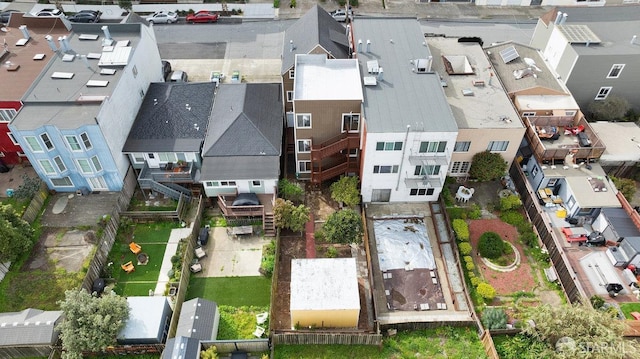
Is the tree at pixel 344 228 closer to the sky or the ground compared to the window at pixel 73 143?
closer to the ground

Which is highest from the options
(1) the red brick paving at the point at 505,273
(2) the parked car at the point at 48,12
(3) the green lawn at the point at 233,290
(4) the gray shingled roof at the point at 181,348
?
(2) the parked car at the point at 48,12

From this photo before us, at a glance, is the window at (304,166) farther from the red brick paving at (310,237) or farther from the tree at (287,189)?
the red brick paving at (310,237)

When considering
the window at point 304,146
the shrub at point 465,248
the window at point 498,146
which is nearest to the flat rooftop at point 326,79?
the window at point 304,146

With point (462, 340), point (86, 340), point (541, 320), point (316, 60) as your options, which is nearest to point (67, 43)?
point (316, 60)

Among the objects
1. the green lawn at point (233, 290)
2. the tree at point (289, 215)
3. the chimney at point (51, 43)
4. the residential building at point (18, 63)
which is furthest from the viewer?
the chimney at point (51, 43)

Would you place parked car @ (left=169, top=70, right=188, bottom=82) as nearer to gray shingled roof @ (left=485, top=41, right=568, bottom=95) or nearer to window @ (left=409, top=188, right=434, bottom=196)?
window @ (left=409, top=188, right=434, bottom=196)

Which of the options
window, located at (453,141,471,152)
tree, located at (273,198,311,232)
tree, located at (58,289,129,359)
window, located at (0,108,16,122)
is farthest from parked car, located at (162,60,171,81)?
window, located at (453,141,471,152)

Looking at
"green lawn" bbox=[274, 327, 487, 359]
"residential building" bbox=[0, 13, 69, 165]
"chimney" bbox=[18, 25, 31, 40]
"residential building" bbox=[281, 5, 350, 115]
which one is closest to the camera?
"green lawn" bbox=[274, 327, 487, 359]
